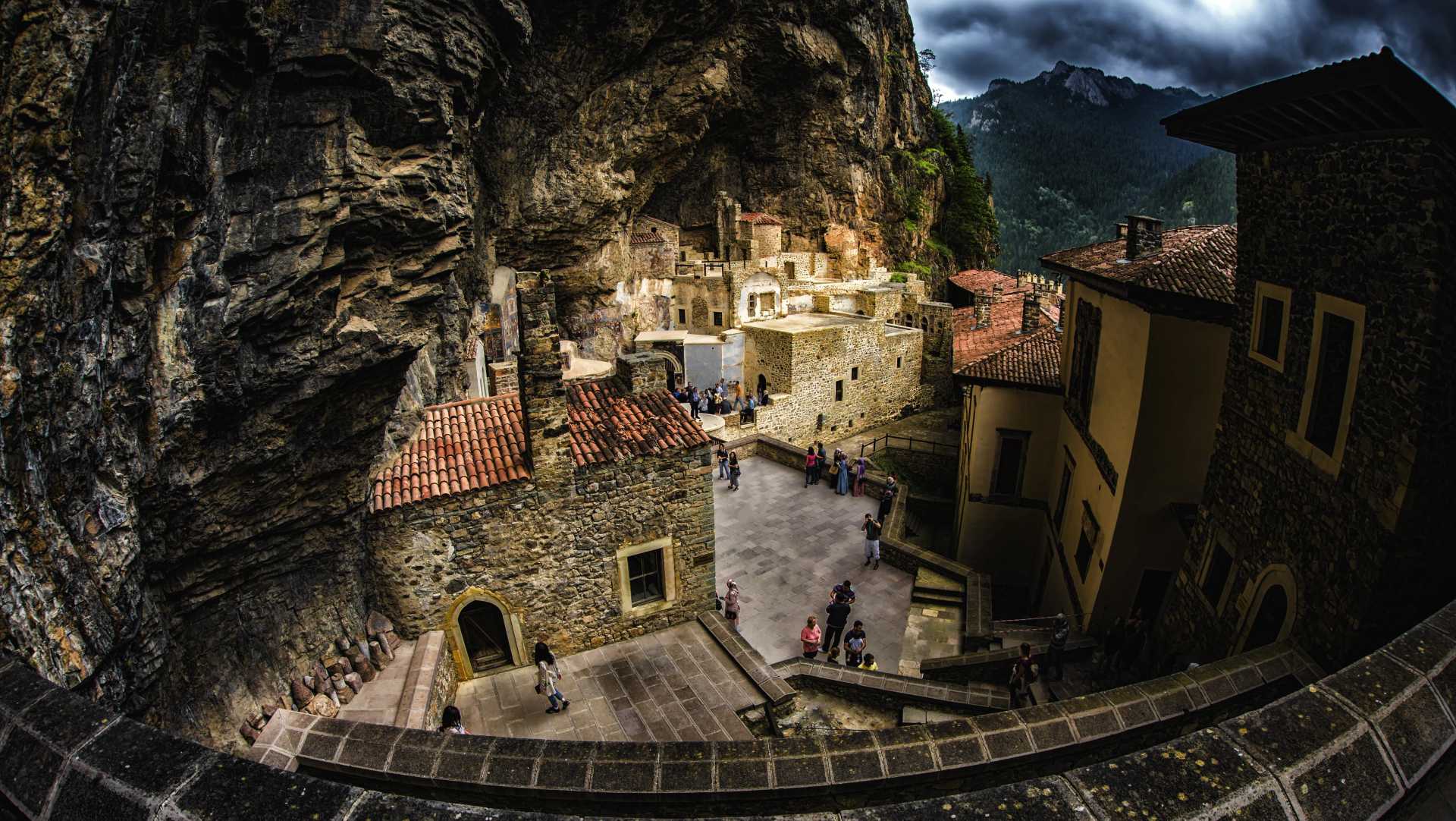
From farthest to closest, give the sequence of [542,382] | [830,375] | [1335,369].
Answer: [830,375], [542,382], [1335,369]

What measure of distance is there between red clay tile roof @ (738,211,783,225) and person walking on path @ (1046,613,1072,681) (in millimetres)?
37741

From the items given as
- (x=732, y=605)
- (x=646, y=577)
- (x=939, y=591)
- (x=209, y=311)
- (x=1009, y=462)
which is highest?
(x=209, y=311)

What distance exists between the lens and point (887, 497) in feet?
59.3

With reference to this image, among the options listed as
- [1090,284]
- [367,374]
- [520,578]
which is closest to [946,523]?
[1090,284]

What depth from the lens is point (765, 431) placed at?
31.1 m

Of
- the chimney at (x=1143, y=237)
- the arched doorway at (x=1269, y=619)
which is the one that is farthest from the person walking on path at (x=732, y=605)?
the chimney at (x=1143, y=237)

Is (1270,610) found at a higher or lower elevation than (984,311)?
lower

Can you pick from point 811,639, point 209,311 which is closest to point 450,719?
point 209,311

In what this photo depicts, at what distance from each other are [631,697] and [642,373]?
5.69 m

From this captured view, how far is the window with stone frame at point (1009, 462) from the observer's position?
17.7 metres

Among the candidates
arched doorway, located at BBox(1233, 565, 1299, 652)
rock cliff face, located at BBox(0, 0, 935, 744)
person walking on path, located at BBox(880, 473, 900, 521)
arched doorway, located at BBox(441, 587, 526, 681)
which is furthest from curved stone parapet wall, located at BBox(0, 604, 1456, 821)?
person walking on path, located at BBox(880, 473, 900, 521)

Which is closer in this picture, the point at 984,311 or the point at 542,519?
the point at 542,519

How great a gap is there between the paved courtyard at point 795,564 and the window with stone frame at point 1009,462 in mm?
3380

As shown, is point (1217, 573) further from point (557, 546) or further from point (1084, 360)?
point (557, 546)
